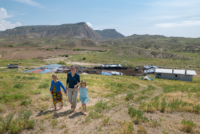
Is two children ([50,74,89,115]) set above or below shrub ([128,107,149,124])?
above

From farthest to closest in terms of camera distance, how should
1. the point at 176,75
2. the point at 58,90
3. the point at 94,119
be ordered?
the point at 176,75 < the point at 58,90 < the point at 94,119

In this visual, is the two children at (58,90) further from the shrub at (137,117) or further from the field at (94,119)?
the shrub at (137,117)

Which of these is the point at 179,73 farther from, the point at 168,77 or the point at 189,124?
the point at 189,124

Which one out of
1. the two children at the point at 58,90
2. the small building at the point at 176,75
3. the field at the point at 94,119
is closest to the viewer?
the field at the point at 94,119

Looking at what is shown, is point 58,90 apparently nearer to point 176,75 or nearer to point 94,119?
point 94,119

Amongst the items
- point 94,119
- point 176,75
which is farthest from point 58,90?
point 176,75

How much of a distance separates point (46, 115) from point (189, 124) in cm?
649

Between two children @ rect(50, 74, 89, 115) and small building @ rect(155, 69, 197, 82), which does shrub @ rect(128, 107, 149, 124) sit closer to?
two children @ rect(50, 74, 89, 115)

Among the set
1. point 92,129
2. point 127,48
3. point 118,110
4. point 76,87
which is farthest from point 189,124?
point 127,48

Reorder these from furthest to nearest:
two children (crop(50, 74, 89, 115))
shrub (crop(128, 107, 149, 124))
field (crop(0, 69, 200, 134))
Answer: two children (crop(50, 74, 89, 115)) → shrub (crop(128, 107, 149, 124)) → field (crop(0, 69, 200, 134))

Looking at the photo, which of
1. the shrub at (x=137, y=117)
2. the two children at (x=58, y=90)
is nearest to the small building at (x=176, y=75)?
the shrub at (x=137, y=117)

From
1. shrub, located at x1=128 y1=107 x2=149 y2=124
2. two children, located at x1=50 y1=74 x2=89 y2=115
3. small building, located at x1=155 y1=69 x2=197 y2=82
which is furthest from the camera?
small building, located at x1=155 y1=69 x2=197 y2=82

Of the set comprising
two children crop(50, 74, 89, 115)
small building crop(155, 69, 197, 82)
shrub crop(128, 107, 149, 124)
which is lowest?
small building crop(155, 69, 197, 82)

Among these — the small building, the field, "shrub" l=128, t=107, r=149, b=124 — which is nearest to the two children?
the field
